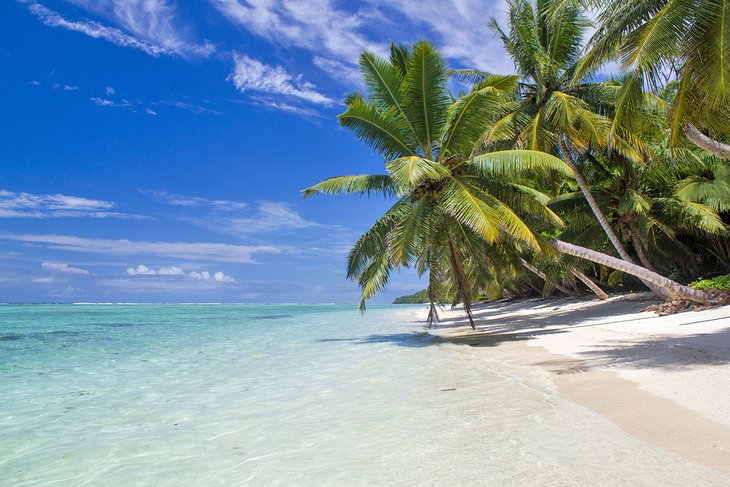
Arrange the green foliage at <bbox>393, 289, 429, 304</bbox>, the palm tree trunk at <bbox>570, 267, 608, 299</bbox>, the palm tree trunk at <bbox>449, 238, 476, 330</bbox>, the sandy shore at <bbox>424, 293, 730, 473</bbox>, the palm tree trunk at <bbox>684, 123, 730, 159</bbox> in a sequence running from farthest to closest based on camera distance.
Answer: the green foliage at <bbox>393, 289, 429, 304</bbox> < the palm tree trunk at <bbox>570, 267, 608, 299</bbox> < the palm tree trunk at <bbox>449, 238, 476, 330</bbox> < the palm tree trunk at <bbox>684, 123, 730, 159</bbox> < the sandy shore at <bbox>424, 293, 730, 473</bbox>

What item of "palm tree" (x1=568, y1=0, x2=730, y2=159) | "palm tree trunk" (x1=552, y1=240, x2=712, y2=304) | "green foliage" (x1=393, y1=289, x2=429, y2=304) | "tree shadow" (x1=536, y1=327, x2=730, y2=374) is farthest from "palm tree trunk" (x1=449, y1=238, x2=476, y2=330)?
"green foliage" (x1=393, y1=289, x2=429, y2=304)

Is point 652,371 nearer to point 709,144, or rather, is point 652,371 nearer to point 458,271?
point 709,144

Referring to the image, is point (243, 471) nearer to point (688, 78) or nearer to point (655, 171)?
point (688, 78)

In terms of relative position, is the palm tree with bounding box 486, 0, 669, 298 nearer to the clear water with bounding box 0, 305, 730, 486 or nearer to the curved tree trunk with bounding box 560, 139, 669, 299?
the curved tree trunk with bounding box 560, 139, 669, 299

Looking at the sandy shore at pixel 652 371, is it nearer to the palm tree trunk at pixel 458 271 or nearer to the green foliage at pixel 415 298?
the palm tree trunk at pixel 458 271

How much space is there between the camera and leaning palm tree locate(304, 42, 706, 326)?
10.7 m

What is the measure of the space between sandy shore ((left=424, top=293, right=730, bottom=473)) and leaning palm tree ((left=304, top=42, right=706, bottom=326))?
2.12m

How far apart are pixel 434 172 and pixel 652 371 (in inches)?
222

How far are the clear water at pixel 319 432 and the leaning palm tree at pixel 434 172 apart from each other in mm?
3880

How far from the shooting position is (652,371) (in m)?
5.83

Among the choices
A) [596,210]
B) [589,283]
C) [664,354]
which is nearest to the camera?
[664,354]

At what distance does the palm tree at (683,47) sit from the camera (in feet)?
21.3

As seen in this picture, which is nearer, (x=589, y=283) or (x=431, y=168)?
(x=431, y=168)

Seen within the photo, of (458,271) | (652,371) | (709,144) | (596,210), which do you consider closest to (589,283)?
(596,210)
